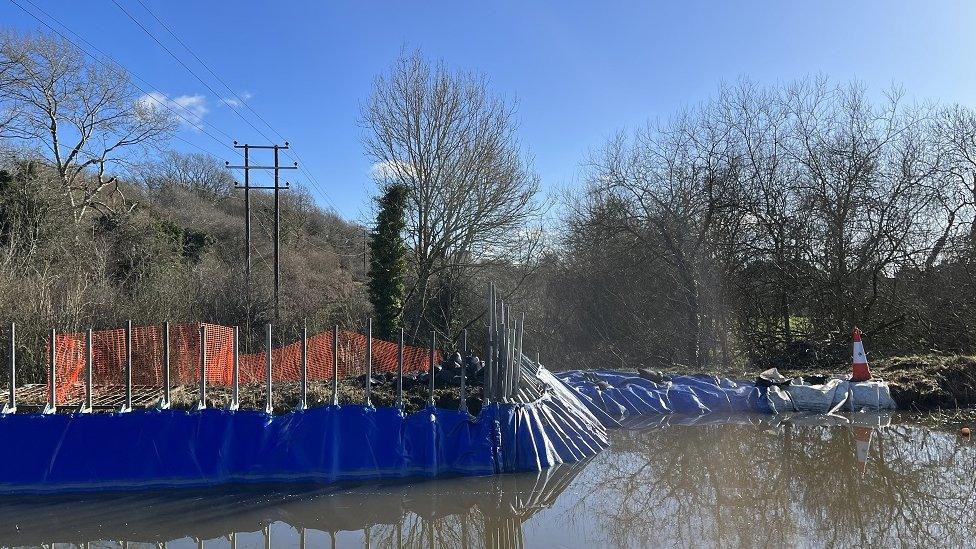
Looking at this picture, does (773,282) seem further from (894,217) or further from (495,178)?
(495,178)

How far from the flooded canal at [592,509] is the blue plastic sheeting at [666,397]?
8.36 feet

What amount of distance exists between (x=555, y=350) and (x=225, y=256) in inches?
870

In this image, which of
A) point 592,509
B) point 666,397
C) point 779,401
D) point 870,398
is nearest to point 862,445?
point 779,401

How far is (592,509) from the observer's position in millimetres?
6066

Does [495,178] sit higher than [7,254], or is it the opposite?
[495,178]

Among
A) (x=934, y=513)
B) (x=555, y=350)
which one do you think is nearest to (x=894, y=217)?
(x=555, y=350)

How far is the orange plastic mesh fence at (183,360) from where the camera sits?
34.7 feet

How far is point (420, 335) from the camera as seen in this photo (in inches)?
794

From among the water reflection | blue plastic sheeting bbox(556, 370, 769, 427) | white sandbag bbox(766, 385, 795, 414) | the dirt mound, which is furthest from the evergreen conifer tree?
the water reflection

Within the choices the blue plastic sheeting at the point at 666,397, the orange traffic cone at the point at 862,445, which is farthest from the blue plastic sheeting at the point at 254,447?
the orange traffic cone at the point at 862,445

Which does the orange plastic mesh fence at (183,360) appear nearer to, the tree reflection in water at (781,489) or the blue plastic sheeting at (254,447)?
the blue plastic sheeting at (254,447)

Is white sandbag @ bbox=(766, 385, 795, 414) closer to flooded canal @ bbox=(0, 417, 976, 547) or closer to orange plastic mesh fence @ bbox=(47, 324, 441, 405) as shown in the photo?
flooded canal @ bbox=(0, 417, 976, 547)

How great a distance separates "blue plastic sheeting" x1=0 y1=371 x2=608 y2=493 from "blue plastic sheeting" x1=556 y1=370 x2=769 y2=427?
3338 millimetres

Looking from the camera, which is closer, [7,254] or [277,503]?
[277,503]
